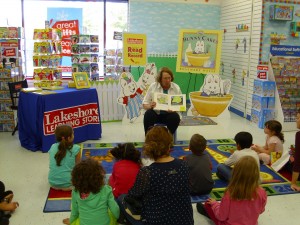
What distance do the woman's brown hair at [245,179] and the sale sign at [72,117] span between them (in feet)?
10.0

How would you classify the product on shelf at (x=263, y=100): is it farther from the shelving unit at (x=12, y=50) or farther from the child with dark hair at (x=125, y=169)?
the shelving unit at (x=12, y=50)

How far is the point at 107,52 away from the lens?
351 inches

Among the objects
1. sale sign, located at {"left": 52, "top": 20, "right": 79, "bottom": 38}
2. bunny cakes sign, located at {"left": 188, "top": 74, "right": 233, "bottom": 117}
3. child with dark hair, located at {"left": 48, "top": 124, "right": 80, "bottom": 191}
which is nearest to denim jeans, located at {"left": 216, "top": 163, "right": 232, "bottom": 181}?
child with dark hair, located at {"left": 48, "top": 124, "right": 80, "bottom": 191}

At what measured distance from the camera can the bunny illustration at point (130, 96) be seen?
6.26 m

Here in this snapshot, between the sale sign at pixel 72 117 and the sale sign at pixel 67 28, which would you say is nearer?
the sale sign at pixel 72 117

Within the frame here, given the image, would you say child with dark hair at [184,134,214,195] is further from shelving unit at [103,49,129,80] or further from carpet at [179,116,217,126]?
shelving unit at [103,49,129,80]

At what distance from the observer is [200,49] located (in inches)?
263

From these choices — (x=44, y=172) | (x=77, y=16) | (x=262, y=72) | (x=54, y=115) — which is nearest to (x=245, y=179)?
(x=44, y=172)

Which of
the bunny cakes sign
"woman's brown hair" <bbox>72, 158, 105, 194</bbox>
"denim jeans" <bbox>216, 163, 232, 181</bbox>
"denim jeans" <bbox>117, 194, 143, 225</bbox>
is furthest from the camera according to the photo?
the bunny cakes sign

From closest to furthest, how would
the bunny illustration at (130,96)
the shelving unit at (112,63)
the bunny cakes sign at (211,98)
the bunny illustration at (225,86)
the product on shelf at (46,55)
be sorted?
the bunny illustration at (130,96) < the bunny cakes sign at (211,98) < the bunny illustration at (225,86) < the product on shelf at (46,55) < the shelving unit at (112,63)

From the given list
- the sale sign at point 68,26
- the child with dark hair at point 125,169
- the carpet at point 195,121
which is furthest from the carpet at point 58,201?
the sale sign at point 68,26

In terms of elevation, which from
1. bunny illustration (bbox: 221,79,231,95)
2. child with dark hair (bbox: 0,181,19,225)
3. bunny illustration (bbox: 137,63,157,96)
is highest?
bunny illustration (bbox: 137,63,157,96)

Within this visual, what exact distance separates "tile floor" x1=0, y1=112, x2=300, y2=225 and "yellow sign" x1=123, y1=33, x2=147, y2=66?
1.21 m

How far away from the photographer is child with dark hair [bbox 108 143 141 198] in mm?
2957
